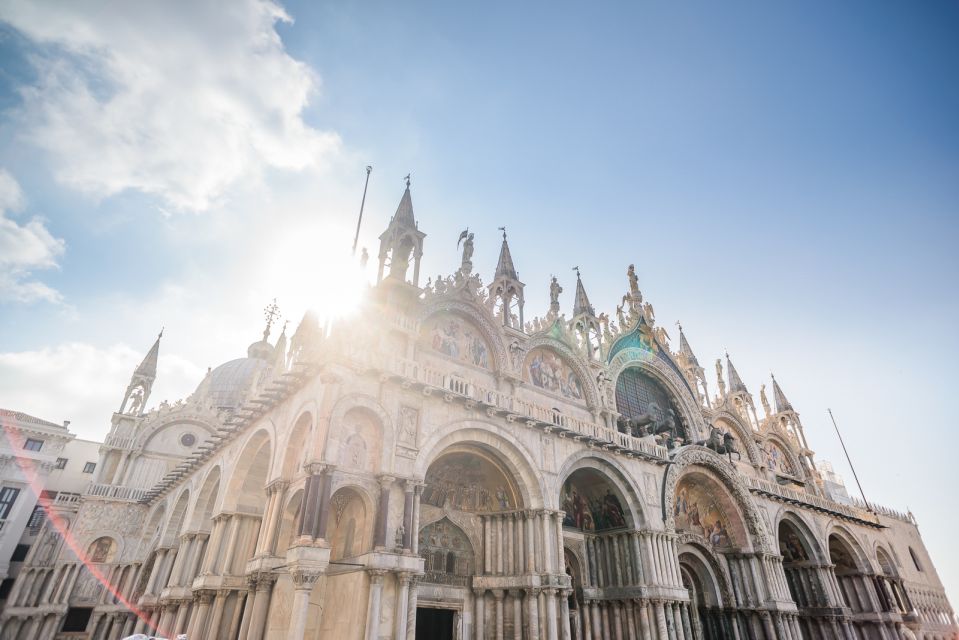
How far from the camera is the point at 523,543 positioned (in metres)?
16.6

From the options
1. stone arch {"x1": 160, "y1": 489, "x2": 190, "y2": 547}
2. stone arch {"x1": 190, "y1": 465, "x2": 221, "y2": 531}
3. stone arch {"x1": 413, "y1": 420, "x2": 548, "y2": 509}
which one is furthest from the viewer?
stone arch {"x1": 160, "y1": 489, "x2": 190, "y2": 547}

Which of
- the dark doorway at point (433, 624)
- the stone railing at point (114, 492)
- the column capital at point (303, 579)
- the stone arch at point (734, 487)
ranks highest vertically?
the stone railing at point (114, 492)

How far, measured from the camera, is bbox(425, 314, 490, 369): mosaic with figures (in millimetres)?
20469

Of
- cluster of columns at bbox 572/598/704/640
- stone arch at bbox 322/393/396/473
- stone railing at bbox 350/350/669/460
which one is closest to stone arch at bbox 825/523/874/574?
stone railing at bbox 350/350/669/460

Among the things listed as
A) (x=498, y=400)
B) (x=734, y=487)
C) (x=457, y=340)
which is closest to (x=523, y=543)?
(x=498, y=400)

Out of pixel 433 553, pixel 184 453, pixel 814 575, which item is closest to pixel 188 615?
pixel 433 553

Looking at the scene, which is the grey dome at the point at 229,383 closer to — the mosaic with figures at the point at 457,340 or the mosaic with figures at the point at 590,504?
the mosaic with figures at the point at 457,340

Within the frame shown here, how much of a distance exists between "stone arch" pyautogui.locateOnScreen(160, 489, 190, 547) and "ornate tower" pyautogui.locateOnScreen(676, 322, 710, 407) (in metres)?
26.3

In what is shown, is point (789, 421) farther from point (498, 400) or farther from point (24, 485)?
point (24, 485)

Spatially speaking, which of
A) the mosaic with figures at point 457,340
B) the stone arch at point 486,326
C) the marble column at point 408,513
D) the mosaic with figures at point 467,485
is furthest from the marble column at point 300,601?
the stone arch at point 486,326

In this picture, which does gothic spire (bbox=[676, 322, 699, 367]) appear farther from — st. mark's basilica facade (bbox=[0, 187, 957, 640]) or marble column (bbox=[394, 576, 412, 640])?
marble column (bbox=[394, 576, 412, 640])

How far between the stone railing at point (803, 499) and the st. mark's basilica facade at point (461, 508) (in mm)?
173

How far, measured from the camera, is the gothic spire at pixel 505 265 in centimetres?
2545

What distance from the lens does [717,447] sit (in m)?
26.1
